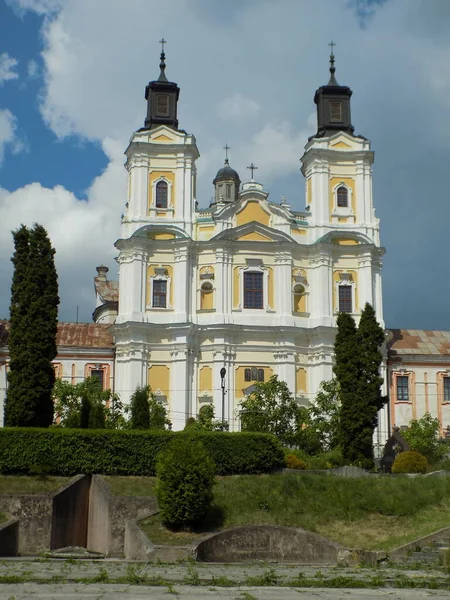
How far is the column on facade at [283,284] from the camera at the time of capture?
5509 cm

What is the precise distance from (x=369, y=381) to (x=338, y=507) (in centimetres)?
941

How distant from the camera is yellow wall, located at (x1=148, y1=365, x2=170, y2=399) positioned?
53.8m

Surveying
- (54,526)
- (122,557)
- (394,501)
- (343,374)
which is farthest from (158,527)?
(343,374)

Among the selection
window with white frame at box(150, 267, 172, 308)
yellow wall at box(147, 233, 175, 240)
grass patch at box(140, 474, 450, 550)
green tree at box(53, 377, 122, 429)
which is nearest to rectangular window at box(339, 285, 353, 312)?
window with white frame at box(150, 267, 172, 308)

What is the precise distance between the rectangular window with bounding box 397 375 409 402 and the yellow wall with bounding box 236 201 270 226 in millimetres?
13781

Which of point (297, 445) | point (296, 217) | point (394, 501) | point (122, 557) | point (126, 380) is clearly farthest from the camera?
point (296, 217)

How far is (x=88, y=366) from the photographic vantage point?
56.7m

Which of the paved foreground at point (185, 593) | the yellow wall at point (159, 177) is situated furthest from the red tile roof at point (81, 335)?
the paved foreground at point (185, 593)

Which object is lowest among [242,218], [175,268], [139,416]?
[139,416]

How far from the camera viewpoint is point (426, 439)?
48.2 m

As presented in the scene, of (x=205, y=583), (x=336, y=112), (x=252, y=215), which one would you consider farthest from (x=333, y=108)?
(x=205, y=583)

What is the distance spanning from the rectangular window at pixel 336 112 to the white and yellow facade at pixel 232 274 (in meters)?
2.08

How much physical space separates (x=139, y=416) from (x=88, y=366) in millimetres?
15537

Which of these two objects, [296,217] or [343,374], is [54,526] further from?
[296,217]
